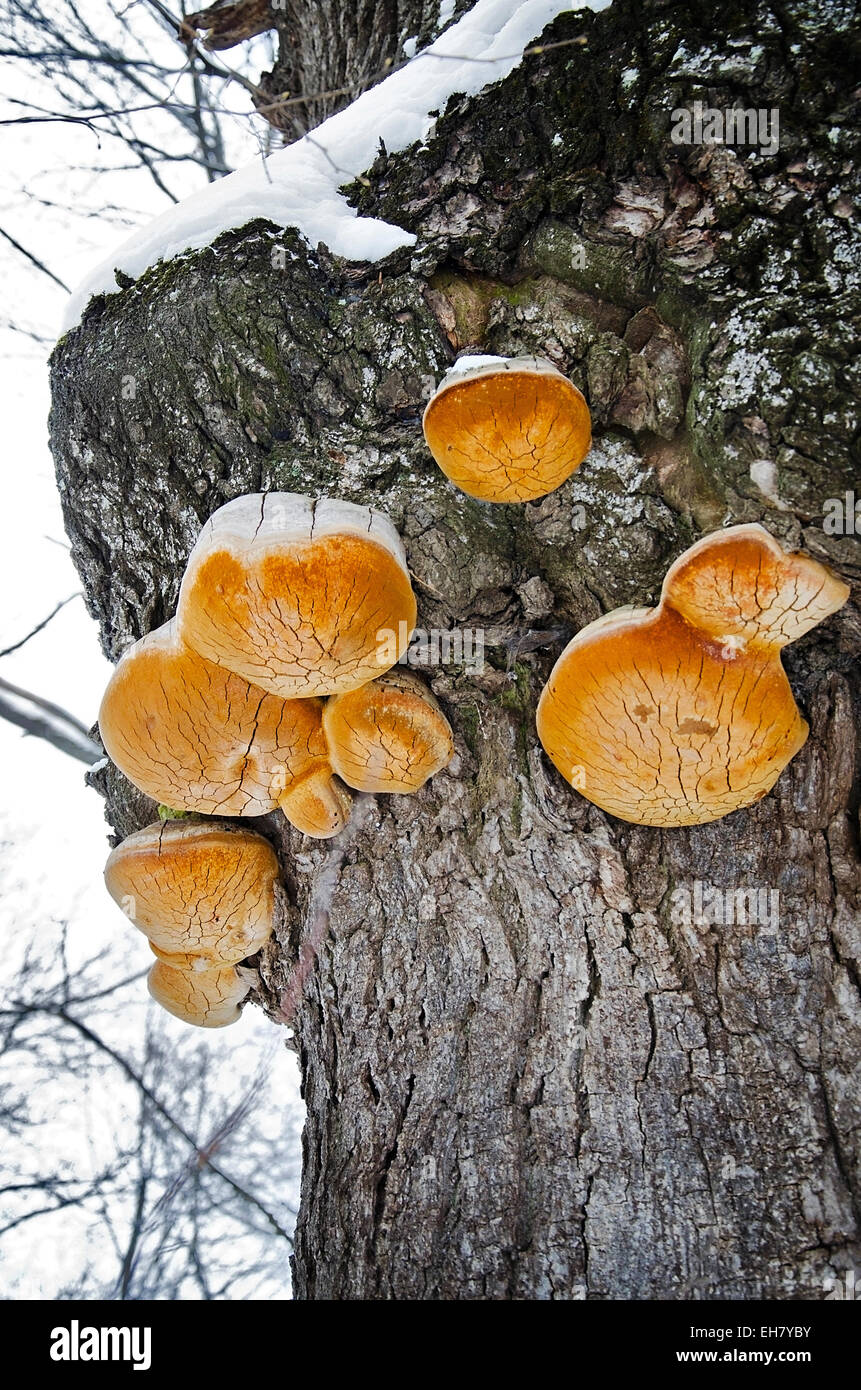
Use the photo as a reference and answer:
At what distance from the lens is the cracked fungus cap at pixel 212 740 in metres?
2.31

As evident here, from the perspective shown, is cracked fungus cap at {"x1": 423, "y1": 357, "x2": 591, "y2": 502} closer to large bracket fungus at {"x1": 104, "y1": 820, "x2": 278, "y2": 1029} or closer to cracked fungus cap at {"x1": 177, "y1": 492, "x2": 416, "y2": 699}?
cracked fungus cap at {"x1": 177, "y1": 492, "x2": 416, "y2": 699}

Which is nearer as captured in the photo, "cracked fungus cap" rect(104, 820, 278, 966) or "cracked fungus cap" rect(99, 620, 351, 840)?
"cracked fungus cap" rect(99, 620, 351, 840)

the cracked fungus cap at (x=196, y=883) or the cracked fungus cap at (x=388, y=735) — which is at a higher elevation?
the cracked fungus cap at (x=388, y=735)

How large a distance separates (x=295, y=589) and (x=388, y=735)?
1.72 ft

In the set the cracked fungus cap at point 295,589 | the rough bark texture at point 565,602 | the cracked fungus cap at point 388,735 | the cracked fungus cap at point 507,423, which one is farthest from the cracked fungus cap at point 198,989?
the cracked fungus cap at point 507,423

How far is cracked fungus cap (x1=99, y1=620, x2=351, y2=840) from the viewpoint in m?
2.31

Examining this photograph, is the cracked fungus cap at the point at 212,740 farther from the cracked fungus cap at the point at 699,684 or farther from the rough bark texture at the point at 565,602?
the cracked fungus cap at the point at 699,684

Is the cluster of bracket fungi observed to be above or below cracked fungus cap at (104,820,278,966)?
above

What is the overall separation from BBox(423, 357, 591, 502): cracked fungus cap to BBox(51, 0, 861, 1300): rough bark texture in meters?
0.27

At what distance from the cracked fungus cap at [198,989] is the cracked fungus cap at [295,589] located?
4.39 ft

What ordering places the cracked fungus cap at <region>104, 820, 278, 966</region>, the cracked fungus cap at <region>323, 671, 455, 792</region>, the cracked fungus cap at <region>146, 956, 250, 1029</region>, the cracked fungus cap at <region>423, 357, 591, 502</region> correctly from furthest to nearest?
the cracked fungus cap at <region>146, 956, 250, 1029</region>, the cracked fungus cap at <region>104, 820, 278, 966</region>, the cracked fungus cap at <region>323, 671, 455, 792</region>, the cracked fungus cap at <region>423, 357, 591, 502</region>

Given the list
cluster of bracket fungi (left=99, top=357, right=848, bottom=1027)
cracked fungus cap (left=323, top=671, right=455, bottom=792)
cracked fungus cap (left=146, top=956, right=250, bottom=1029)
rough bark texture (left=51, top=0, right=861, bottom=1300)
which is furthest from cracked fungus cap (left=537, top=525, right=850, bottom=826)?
cracked fungus cap (left=146, top=956, right=250, bottom=1029)

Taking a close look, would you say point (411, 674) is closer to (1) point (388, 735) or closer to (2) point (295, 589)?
(1) point (388, 735)

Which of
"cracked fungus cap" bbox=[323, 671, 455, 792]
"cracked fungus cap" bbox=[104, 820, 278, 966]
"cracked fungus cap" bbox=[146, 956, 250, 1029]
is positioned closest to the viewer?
"cracked fungus cap" bbox=[323, 671, 455, 792]
